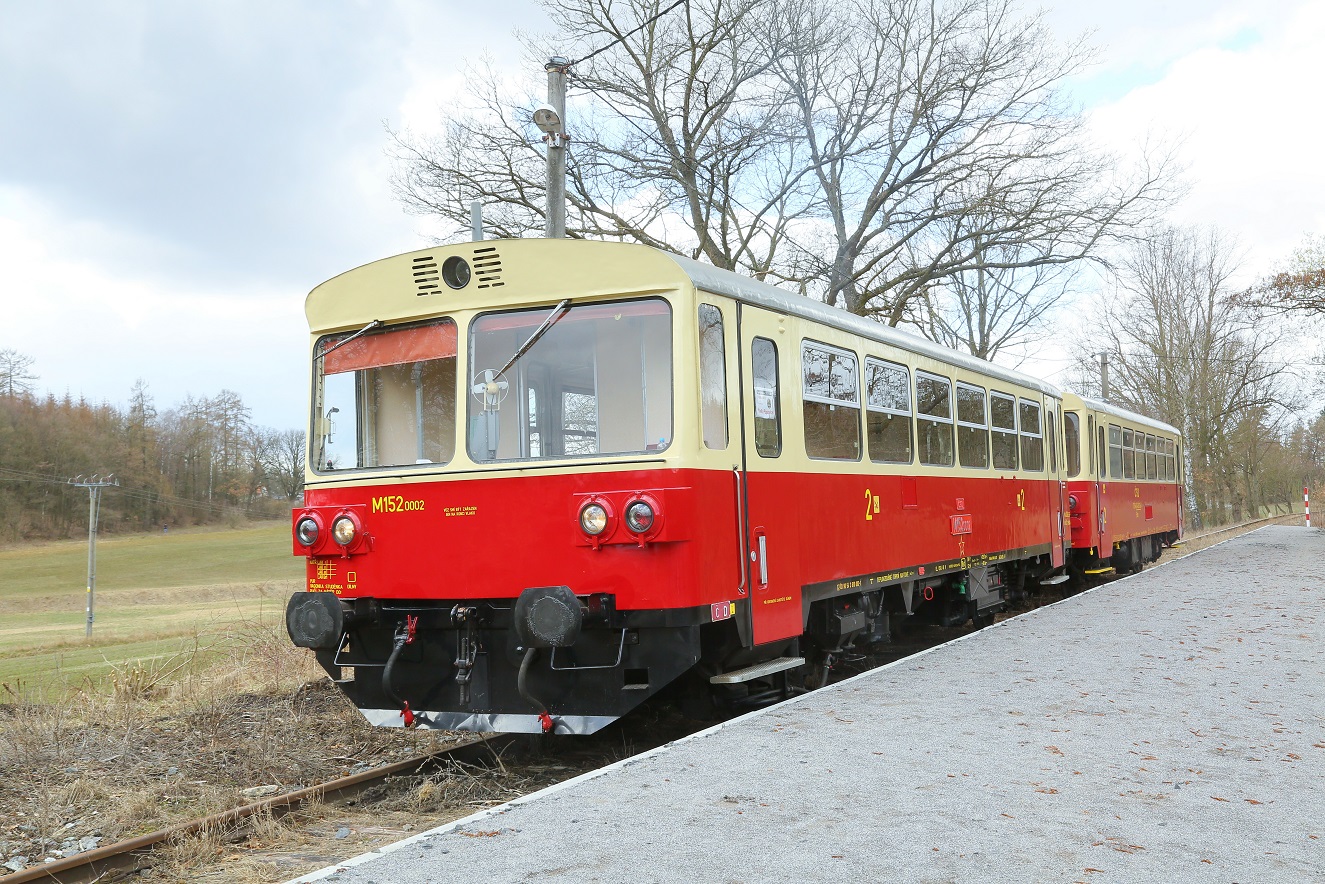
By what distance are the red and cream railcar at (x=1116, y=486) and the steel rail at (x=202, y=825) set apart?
12444mm

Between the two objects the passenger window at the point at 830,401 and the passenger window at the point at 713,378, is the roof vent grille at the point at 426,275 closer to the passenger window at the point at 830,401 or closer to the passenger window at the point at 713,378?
the passenger window at the point at 713,378

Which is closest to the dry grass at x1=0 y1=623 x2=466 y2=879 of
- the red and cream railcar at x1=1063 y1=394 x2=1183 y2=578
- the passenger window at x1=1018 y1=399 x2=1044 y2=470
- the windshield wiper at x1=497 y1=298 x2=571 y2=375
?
the windshield wiper at x1=497 y1=298 x2=571 y2=375

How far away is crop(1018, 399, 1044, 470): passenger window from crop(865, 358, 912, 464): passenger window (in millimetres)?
4396

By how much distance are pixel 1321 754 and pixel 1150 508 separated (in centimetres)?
1861

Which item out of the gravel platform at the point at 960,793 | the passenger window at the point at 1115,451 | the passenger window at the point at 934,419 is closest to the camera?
the gravel platform at the point at 960,793

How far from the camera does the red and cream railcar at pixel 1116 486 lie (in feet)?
56.7

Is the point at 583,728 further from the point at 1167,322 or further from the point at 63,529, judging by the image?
the point at 63,529

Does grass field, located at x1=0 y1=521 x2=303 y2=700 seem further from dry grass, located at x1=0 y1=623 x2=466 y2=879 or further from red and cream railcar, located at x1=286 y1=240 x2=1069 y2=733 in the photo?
red and cream railcar, located at x1=286 y1=240 x2=1069 y2=733

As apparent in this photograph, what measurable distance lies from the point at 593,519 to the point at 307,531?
203 cm

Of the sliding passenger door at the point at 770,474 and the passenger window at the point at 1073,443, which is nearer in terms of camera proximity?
the sliding passenger door at the point at 770,474

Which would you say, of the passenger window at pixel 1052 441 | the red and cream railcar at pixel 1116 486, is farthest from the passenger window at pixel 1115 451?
the passenger window at pixel 1052 441

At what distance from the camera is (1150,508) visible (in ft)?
76.4

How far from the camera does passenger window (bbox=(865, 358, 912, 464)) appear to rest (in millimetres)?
8961

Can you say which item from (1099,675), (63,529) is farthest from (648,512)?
(63,529)
